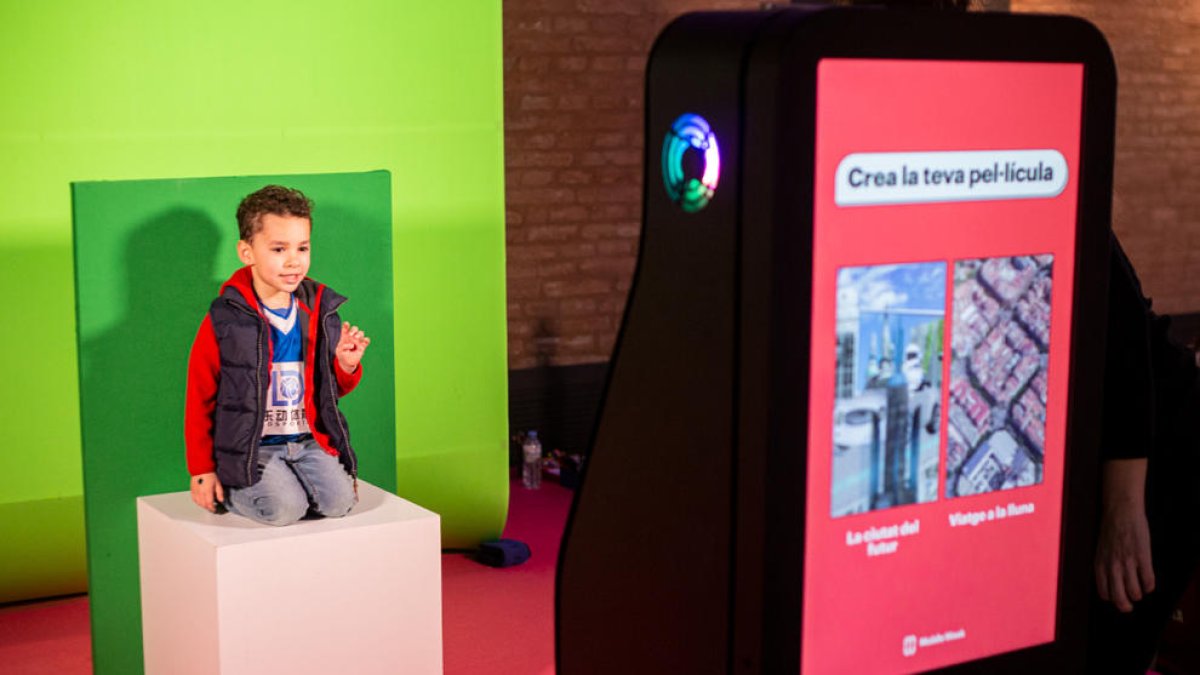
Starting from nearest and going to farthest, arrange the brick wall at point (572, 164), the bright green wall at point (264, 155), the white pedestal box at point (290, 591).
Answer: the white pedestal box at point (290, 591) → the bright green wall at point (264, 155) → the brick wall at point (572, 164)

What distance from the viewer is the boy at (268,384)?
10.1 ft

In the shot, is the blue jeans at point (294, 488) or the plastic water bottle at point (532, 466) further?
the plastic water bottle at point (532, 466)

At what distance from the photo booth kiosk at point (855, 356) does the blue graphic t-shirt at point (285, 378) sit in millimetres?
1946

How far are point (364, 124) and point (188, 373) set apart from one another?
1299 mm

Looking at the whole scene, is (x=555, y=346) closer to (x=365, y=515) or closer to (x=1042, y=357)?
(x=365, y=515)

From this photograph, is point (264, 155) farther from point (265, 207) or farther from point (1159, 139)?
point (1159, 139)

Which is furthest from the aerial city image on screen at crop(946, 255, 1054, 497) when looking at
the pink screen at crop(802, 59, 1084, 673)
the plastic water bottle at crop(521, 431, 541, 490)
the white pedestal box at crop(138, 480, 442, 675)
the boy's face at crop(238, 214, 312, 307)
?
the plastic water bottle at crop(521, 431, 541, 490)

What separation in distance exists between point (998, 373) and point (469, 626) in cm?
325

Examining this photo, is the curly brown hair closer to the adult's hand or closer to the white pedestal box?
the white pedestal box

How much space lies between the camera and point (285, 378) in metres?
3.12

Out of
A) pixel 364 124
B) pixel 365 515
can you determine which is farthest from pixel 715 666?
pixel 364 124

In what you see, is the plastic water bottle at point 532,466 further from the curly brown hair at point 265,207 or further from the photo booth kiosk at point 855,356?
the photo booth kiosk at point 855,356

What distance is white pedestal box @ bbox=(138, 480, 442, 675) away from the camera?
2.97 meters

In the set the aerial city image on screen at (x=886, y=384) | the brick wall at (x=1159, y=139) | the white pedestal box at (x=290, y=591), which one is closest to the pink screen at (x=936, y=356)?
the aerial city image on screen at (x=886, y=384)
